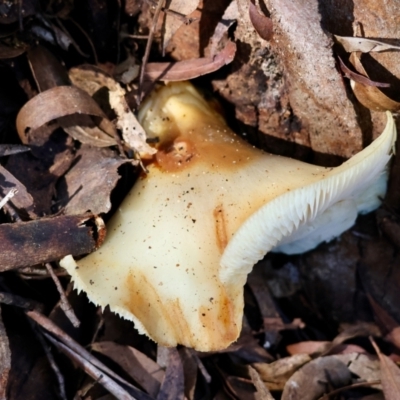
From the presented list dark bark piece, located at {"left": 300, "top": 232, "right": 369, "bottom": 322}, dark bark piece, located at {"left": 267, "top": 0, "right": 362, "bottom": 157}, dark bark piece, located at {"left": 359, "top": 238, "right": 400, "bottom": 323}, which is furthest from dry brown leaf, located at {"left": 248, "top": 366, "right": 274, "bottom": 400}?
dark bark piece, located at {"left": 267, "top": 0, "right": 362, "bottom": 157}

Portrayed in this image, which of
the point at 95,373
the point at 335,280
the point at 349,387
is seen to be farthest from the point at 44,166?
the point at 349,387

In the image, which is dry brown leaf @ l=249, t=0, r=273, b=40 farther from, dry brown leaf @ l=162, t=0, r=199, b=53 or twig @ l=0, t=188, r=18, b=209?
twig @ l=0, t=188, r=18, b=209

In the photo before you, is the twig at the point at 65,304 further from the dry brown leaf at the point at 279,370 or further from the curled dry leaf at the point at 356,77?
the curled dry leaf at the point at 356,77

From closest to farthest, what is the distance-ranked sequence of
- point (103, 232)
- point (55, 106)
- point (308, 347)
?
point (103, 232)
point (55, 106)
point (308, 347)

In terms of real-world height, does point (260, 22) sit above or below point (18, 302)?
above

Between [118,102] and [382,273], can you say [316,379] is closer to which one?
[382,273]

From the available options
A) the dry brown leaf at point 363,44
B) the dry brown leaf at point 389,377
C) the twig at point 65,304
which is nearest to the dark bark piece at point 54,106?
the twig at point 65,304

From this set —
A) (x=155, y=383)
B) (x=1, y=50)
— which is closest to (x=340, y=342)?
(x=155, y=383)
